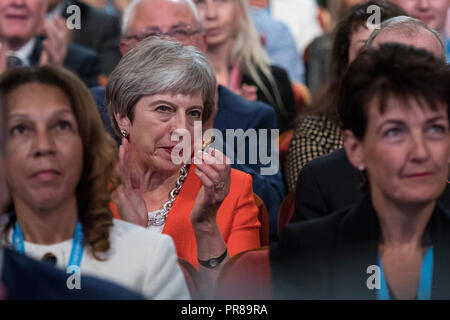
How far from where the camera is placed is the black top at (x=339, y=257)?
1.80 m

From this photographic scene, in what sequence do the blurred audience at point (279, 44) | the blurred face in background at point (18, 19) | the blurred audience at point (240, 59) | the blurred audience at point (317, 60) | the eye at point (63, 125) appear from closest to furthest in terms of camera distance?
the eye at point (63, 125), the blurred face in background at point (18, 19), the blurred audience at point (240, 59), the blurred audience at point (317, 60), the blurred audience at point (279, 44)

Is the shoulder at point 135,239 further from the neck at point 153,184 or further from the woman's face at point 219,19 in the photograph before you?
the woman's face at point 219,19

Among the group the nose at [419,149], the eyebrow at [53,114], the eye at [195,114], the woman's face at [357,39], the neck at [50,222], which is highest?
the woman's face at [357,39]

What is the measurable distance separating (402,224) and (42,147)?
33.1 inches

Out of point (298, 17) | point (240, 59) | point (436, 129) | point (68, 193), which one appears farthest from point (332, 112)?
point (298, 17)

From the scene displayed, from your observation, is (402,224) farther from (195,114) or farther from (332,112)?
(332,112)

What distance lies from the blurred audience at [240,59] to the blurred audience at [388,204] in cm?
227

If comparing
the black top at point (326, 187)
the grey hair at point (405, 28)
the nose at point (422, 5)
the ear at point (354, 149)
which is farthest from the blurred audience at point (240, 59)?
the ear at point (354, 149)

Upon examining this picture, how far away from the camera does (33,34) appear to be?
394 centimetres

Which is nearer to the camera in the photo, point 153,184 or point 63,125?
point 63,125

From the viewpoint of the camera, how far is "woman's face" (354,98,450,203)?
1743 mm

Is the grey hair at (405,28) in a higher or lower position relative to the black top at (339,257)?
higher
